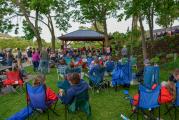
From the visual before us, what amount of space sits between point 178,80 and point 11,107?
4.67 m

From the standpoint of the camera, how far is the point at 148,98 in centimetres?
771

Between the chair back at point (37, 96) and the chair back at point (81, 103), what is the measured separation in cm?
60

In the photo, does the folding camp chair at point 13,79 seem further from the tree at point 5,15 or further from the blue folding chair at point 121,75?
the tree at point 5,15

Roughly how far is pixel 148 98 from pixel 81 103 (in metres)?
1.42

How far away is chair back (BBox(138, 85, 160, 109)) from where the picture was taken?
765 centimetres

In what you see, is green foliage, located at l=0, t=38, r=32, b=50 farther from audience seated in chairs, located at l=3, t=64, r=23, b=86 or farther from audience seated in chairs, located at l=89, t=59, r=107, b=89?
audience seated in chairs, located at l=89, t=59, r=107, b=89

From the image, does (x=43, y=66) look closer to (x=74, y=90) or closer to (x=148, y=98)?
(x=74, y=90)

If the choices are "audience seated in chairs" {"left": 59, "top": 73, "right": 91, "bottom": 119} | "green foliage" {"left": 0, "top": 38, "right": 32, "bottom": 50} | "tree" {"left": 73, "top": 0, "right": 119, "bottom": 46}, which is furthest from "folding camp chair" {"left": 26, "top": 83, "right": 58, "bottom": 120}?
"green foliage" {"left": 0, "top": 38, "right": 32, "bottom": 50}

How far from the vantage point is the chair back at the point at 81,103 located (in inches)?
312

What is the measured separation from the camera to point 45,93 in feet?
26.2

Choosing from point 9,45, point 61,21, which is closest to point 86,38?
point 61,21

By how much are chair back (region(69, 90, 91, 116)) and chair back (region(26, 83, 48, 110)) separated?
600mm

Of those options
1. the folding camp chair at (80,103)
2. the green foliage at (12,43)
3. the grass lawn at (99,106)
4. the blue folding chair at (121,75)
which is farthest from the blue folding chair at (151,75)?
the green foliage at (12,43)

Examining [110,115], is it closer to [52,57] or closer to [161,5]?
[161,5]
